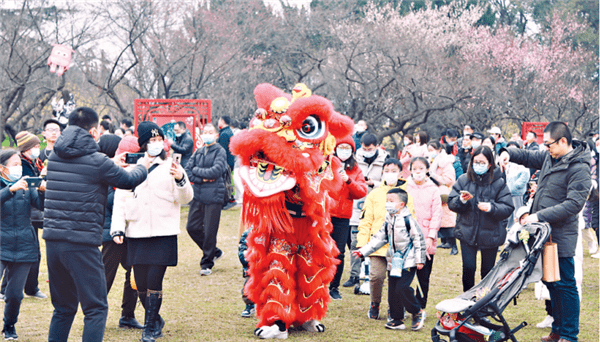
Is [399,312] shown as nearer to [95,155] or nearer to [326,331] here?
[326,331]

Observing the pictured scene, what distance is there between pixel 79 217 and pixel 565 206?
368 centimetres

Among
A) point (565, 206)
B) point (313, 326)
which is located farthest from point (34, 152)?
point (565, 206)

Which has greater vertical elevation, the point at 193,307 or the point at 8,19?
the point at 8,19

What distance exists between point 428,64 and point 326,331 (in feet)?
54.7

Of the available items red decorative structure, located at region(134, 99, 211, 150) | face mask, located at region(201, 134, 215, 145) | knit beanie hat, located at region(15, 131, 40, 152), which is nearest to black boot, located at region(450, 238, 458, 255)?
face mask, located at region(201, 134, 215, 145)

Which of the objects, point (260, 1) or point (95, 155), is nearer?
point (95, 155)

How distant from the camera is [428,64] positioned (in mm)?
20625

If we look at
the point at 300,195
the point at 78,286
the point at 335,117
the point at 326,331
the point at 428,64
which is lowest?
the point at 326,331

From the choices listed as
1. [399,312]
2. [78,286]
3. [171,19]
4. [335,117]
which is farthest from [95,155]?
[171,19]

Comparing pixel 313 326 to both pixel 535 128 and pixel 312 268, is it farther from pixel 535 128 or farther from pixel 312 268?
pixel 535 128

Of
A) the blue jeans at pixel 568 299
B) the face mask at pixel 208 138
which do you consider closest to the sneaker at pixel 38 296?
the face mask at pixel 208 138

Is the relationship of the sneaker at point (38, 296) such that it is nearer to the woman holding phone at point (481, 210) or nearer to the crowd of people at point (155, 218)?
the crowd of people at point (155, 218)

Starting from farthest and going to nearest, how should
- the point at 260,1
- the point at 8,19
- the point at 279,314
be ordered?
the point at 260,1 < the point at 8,19 < the point at 279,314

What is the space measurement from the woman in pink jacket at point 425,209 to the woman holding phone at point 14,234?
3.56m
